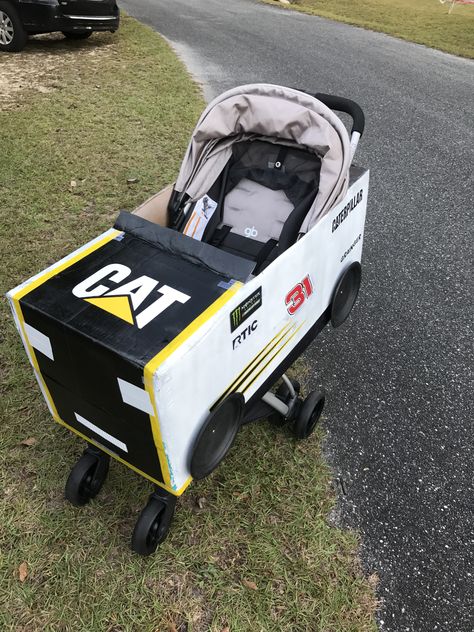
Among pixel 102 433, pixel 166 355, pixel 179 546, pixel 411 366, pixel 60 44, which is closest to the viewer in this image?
pixel 166 355

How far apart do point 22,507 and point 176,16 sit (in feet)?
39.0

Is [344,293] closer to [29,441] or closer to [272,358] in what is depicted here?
[272,358]

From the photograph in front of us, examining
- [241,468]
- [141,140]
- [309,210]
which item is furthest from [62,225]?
[241,468]

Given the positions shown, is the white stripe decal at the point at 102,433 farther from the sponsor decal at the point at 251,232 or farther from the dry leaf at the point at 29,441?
the sponsor decal at the point at 251,232

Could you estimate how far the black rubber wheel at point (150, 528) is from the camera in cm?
205

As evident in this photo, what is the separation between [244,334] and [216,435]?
42 cm

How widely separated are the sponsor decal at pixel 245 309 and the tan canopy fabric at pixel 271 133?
2.69 ft

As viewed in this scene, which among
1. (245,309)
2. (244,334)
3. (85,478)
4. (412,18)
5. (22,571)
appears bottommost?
(22,571)

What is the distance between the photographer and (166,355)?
1.56 metres

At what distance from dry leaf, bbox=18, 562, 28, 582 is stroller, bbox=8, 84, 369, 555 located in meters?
0.33

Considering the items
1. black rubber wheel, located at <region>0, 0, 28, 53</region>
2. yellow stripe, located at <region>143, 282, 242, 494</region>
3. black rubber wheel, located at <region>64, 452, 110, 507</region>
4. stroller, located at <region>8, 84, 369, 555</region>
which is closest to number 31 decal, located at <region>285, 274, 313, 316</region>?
stroller, located at <region>8, 84, 369, 555</region>

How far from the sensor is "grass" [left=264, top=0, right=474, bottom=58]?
10562 mm

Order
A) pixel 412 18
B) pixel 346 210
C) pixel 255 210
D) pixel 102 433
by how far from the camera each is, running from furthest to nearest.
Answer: pixel 412 18, pixel 255 210, pixel 346 210, pixel 102 433

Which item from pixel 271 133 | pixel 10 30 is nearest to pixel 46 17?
pixel 10 30
